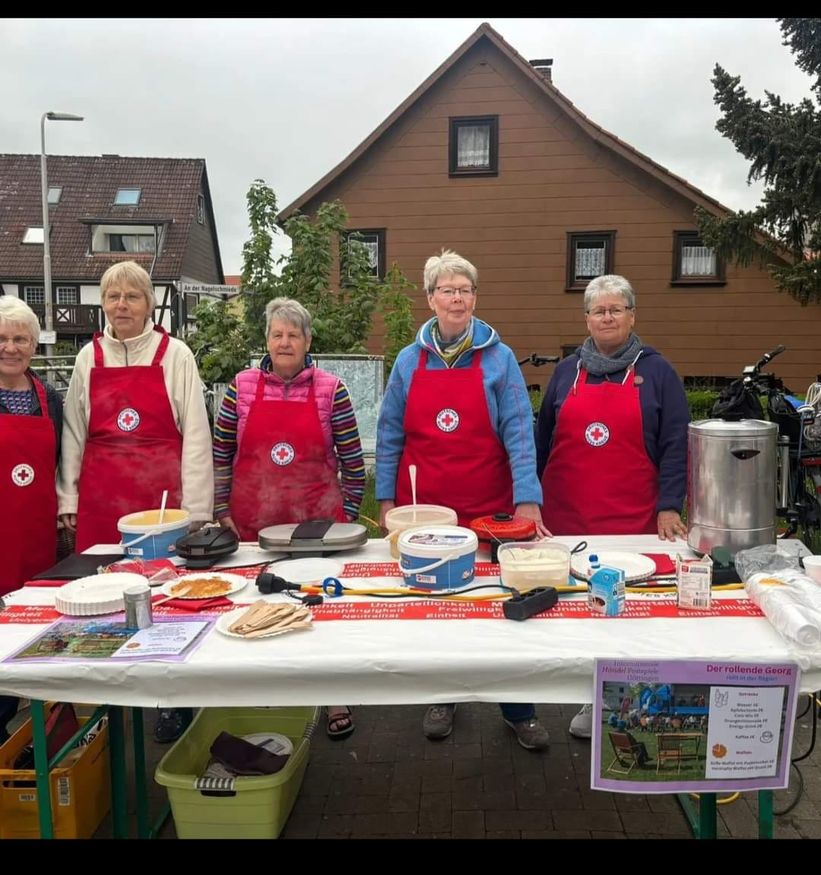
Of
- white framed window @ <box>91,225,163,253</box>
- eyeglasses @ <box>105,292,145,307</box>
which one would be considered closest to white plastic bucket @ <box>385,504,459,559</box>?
eyeglasses @ <box>105,292,145,307</box>

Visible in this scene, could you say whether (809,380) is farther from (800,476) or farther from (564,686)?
(564,686)

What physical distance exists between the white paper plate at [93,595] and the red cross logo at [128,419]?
875 millimetres

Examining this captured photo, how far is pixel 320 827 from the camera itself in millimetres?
2510

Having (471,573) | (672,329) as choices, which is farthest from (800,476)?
(672,329)

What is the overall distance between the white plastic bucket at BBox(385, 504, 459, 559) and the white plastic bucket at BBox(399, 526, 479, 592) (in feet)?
0.90

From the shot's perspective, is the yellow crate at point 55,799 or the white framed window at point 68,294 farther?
the white framed window at point 68,294

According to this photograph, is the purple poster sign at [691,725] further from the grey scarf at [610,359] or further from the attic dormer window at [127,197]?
the attic dormer window at [127,197]

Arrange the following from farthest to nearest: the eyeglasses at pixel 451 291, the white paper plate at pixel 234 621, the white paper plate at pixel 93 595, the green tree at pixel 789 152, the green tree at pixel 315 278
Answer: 1. the green tree at pixel 789 152
2. the green tree at pixel 315 278
3. the eyeglasses at pixel 451 291
4. the white paper plate at pixel 93 595
5. the white paper plate at pixel 234 621

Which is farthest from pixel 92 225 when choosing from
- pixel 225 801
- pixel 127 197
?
pixel 225 801

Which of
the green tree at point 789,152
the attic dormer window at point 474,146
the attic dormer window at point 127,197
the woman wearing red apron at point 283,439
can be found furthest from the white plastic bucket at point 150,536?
the attic dormer window at point 127,197

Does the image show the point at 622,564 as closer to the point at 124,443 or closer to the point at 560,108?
the point at 124,443

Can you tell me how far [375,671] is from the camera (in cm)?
166

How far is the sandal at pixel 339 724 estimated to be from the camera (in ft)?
10.2

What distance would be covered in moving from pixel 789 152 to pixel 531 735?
8138 millimetres
